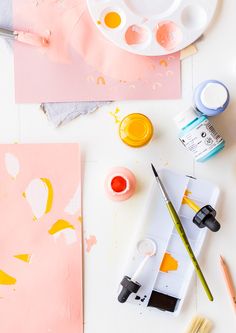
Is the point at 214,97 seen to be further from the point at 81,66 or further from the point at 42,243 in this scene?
the point at 42,243

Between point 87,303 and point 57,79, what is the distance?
15.0 inches

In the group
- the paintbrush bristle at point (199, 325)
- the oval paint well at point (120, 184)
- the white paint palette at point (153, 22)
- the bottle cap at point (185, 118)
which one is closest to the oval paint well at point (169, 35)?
the white paint palette at point (153, 22)

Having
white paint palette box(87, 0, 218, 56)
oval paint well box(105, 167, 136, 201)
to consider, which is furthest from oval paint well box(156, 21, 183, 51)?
oval paint well box(105, 167, 136, 201)

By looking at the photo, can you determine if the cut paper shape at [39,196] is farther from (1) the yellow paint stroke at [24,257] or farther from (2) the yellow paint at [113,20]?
(2) the yellow paint at [113,20]

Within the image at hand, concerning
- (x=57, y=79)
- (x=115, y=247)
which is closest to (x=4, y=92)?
(x=57, y=79)

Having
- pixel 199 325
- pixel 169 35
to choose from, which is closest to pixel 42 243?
pixel 199 325

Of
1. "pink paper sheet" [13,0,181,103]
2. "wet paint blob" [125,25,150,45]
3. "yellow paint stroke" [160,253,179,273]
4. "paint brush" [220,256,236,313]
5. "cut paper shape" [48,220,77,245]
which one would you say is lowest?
"paint brush" [220,256,236,313]

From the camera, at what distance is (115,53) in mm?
884

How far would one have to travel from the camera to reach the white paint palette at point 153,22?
86 cm

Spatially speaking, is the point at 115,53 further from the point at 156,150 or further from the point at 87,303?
the point at 87,303

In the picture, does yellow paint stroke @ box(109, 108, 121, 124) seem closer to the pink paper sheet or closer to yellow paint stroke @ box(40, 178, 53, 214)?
the pink paper sheet

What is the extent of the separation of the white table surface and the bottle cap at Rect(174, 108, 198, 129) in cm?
4

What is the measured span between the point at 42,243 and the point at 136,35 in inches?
15.0

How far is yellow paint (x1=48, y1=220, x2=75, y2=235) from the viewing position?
2.90ft
